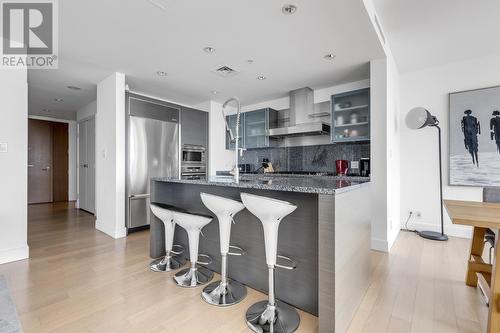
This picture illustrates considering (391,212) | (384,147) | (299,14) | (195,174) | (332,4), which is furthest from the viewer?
(195,174)

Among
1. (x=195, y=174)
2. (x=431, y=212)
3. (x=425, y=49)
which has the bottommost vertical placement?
(x=431, y=212)

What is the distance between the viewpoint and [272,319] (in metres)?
1.52

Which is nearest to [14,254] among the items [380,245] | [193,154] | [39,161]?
[193,154]

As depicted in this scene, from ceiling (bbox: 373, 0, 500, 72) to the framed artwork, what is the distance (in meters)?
0.59

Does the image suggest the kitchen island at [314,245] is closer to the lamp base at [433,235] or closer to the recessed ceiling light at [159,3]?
the recessed ceiling light at [159,3]

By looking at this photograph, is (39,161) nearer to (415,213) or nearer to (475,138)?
(415,213)

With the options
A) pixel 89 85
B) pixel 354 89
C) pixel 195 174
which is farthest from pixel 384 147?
pixel 89 85

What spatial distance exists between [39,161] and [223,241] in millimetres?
6898

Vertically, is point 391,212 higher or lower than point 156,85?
lower

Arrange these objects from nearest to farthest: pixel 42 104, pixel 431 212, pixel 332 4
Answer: pixel 332 4 < pixel 431 212 < pixel 42 104

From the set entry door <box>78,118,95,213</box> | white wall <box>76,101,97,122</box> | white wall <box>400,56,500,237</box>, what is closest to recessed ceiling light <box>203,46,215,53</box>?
white wall <box>400,56,500,237</box>

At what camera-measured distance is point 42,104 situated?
5.11m

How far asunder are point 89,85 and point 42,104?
215 cm

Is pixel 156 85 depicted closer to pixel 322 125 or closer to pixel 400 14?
pixel 322 125
